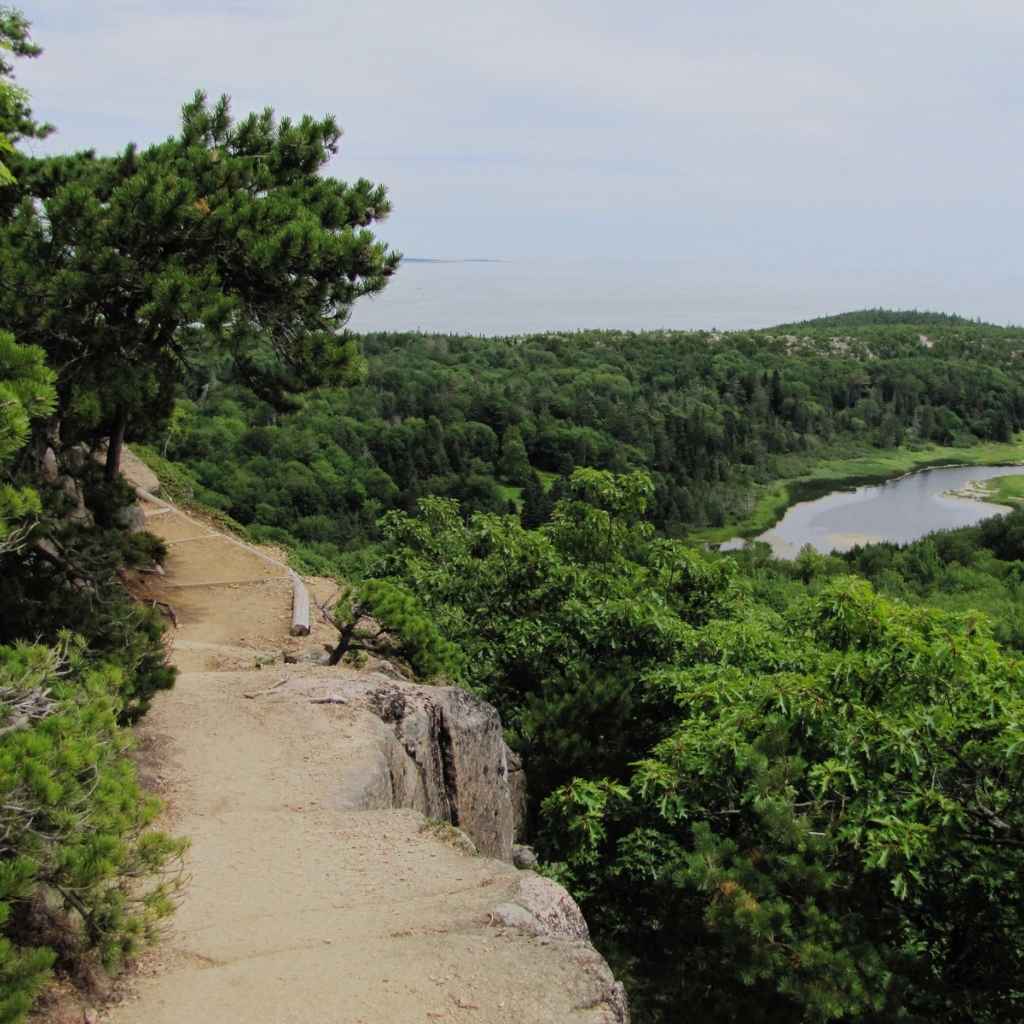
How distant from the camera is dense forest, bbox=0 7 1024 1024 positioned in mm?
4867

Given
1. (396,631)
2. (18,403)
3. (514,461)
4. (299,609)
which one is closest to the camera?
(18,403)

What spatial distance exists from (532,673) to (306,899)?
23.8 feet

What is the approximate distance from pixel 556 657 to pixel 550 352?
139 metres

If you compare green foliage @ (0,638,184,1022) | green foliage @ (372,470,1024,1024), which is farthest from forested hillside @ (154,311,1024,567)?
green foliage @ (0,638,184,1022)

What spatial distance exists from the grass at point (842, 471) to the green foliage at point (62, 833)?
8758 cm

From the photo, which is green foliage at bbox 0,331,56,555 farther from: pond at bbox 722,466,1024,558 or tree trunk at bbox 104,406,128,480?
pond at bbox 722,466,1024,558

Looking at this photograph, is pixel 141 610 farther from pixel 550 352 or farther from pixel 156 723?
pixel 550 352

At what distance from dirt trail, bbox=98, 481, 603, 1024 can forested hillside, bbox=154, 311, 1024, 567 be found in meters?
39.3

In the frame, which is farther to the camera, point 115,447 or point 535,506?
point 535,506

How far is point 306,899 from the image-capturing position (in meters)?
5.89

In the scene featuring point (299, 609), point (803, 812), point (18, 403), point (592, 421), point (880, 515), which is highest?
point (592, 421)

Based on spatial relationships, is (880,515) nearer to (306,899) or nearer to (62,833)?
(306,899)

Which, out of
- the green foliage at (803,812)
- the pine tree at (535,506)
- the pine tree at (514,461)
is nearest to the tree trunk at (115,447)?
the green foliage at (803,812)

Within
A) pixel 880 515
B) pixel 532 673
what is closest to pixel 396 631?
pixel 532 673
